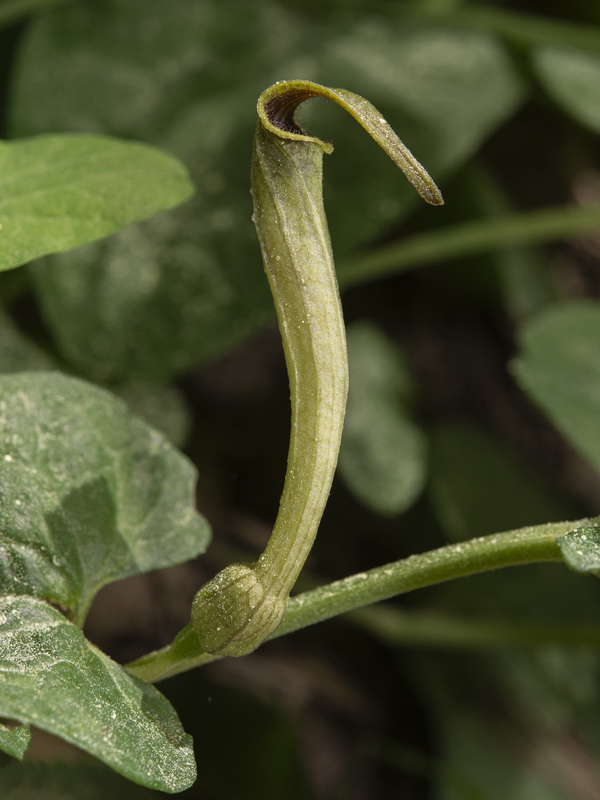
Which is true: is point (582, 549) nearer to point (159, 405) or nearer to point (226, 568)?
point (226, 568)

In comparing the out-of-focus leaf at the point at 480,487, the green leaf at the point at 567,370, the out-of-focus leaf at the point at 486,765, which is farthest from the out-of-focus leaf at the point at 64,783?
the out-of-focus leaf at the point at 480,487

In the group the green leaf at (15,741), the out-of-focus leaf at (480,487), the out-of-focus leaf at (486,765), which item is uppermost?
the green leaf at (15,741)

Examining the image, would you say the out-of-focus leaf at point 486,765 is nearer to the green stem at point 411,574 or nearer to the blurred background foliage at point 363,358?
the blurred background foliage at point 363,358

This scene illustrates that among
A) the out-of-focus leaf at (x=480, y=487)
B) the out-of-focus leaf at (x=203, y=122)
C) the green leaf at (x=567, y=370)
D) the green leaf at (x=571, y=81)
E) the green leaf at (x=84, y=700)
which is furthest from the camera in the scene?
the out-of-focus leaf at (x=480, y=487)

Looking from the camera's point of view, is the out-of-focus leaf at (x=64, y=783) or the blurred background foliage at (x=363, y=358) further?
the blurred background foliage at (x=363, y=358)

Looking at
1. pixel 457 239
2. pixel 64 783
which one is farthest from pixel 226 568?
pixel 457 239

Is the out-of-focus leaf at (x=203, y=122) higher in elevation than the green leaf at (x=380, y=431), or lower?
higher

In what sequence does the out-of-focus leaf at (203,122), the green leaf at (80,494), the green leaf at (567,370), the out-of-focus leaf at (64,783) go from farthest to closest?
the out-of-focus leaf at (203,122), the green leaf at (567,370), the out-of-focus leaf at (64,783), the green leaf at (80,494)
